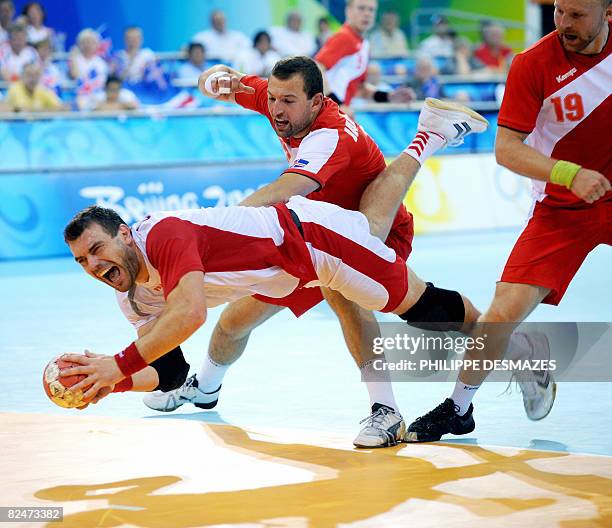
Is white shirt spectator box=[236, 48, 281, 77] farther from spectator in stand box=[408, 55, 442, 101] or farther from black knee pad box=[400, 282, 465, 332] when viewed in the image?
black knee pad box=[400, 282, 465, 332]

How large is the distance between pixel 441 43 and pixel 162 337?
17276 mm

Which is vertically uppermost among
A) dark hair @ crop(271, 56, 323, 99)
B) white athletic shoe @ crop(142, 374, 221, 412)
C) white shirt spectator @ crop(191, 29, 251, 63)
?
white shirt spectator @ crop(191, 29, 251, 63)

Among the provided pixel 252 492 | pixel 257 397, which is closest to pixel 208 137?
pixel 257 397

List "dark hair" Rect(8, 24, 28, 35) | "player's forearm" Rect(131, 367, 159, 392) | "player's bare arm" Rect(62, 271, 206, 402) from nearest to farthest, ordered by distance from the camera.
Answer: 1. "player's bare arm" Rect(62, 271, 206, 402)
2. "player's forearm" Rect(131, 367, 159, 392)
3. "dark hair" Rect(8, 24, 28, 35)

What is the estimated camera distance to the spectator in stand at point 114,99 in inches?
563

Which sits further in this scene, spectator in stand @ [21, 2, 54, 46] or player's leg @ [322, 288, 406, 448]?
spectator in stand @ [21, 2, 54, 46]

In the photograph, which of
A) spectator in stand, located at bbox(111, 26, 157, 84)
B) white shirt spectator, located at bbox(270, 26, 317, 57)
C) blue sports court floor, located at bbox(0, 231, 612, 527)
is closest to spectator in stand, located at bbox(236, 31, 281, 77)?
white shirt spectator, located at bbox(270, 26, 317, 57)

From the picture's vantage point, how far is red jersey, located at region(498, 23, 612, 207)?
16.7ft

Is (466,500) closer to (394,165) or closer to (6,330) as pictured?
(394,165)

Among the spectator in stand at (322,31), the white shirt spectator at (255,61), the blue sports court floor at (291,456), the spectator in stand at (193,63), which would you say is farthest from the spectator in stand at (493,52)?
the blue sports court floor at (291,456)

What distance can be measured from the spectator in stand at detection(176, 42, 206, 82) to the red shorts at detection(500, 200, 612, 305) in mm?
11663

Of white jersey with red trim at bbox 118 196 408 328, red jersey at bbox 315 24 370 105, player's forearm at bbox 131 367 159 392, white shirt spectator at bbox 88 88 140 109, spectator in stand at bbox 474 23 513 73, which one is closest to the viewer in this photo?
white jersey with red trim at bbox 118 196 408 328

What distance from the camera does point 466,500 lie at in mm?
4152

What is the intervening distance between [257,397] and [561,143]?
7.23 ft
